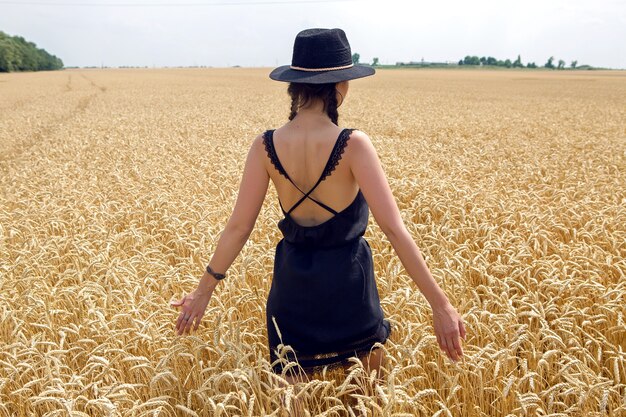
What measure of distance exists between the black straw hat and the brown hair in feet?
0.19

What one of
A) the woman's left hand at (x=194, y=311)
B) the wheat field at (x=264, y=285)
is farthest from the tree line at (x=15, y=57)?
the woman's left hand at (x=194, y=311)

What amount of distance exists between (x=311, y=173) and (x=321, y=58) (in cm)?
49

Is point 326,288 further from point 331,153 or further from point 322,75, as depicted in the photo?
point 322,75

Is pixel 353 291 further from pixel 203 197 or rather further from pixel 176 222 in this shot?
pixel 203 197

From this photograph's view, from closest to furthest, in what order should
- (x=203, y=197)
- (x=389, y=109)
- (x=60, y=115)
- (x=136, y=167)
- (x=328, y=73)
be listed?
(x=328, y=73)
(x=203, y=197)
(x=136, y=167)
(x=60, y=115)
(x=389, y=109)

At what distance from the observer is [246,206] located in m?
2.37

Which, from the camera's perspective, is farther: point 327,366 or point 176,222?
point 176,222

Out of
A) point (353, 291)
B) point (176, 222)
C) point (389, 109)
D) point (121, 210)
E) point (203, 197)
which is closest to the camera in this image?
point (353, 291)

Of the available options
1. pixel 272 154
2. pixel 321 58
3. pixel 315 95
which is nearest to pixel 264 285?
pixel 272 154

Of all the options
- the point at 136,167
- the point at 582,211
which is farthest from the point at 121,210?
the point at 582,211

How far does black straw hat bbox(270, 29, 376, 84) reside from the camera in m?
2.16

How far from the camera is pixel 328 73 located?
216 centimetres

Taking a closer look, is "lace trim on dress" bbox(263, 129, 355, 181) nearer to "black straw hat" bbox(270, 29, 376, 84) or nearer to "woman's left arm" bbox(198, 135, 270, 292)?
"woman's left arm" bbox(198, 135, 270, 292)

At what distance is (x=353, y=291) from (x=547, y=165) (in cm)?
784
